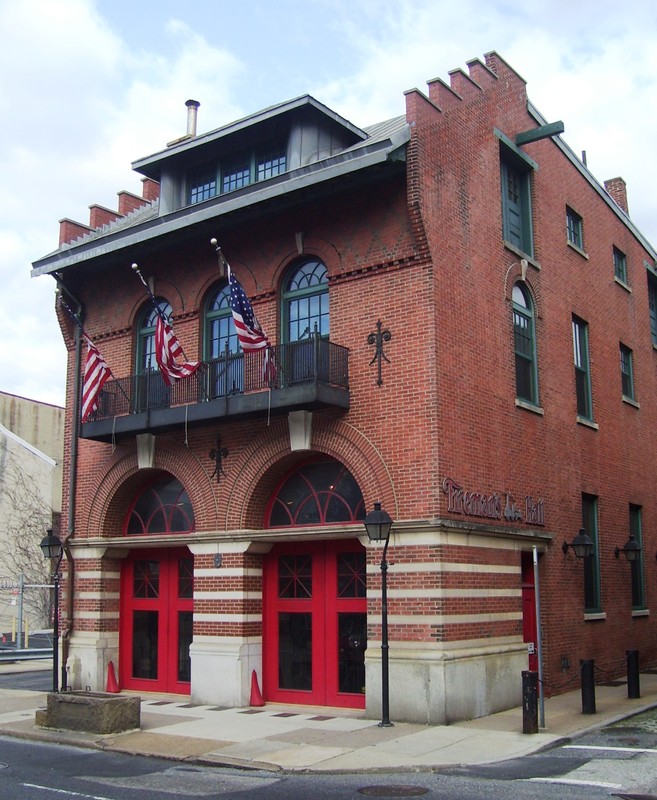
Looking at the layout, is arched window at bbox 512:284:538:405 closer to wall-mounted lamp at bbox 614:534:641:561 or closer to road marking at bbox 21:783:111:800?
wall-mounted lamp at bbox 614:534:641:561

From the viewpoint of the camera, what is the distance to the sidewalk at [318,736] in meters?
12.0

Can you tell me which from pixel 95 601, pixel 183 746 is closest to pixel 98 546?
pixel 95 601

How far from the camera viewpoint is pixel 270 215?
17.8 m

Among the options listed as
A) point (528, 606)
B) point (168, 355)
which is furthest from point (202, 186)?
point (528, 606)

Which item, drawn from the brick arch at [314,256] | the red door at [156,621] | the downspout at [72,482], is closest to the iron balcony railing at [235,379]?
the brick arch at [314,256]

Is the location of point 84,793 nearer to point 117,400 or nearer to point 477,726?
point 477,726

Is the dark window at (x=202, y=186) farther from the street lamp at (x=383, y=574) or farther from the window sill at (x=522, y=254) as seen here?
the street lamp at (x=383, y=574)

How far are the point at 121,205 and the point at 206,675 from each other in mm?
12315

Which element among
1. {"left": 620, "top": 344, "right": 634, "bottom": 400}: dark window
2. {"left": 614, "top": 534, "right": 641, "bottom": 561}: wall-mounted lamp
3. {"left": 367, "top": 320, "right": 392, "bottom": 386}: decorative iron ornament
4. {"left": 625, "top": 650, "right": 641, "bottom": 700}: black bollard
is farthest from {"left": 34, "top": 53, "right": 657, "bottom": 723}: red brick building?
{"left": 620, "top": 344, "right": 634, "bottom": 400}: dark window

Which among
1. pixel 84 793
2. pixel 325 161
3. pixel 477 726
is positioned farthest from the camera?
pixel 325 161

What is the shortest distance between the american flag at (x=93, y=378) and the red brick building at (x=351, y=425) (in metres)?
0.41

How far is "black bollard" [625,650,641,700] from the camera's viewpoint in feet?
56.4

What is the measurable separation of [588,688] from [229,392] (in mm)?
8098

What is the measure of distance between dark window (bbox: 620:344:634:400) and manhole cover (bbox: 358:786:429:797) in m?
16.2
